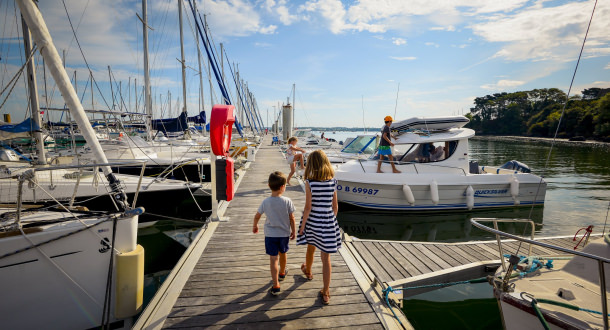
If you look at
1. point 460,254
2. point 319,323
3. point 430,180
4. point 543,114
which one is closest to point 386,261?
point 460,254

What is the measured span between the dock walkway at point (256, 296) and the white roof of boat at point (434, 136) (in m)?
5.92

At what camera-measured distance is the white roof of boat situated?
9055 millimetres

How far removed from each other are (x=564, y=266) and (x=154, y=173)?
41.2 ft

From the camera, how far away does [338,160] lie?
1396cm

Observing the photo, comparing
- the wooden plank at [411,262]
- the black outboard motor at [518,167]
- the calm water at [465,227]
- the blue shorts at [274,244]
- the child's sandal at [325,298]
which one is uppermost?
the black outboard motor at [518,167]

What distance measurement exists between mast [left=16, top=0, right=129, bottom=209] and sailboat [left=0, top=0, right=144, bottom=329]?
0.03 m

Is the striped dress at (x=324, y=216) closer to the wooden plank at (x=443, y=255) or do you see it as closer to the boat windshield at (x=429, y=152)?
the wooden plank at (x=443, y=255)

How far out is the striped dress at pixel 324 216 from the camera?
3.10 m

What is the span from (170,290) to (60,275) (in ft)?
5.18

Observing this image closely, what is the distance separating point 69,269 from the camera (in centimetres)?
383

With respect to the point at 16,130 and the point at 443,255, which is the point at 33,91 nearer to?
the point at 16,130

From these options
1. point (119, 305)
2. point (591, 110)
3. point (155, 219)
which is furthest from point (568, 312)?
point (591, 110)

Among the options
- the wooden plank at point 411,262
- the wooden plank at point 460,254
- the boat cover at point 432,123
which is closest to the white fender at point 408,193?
the boat cover at point 432,123

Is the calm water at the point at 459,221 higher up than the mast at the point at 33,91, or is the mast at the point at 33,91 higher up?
the mast at the point at 33,91
